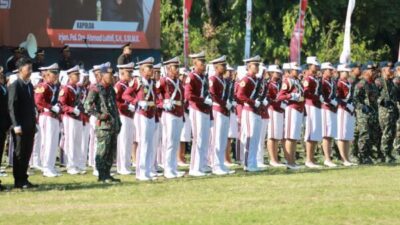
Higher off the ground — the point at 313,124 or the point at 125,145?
the point at 313,124

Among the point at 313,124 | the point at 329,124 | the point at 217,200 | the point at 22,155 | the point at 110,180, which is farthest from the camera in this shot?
the point at 329,124

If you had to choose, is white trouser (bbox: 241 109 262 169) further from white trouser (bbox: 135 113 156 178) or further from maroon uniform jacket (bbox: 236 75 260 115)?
white trouser (bbox: 135 113 156 178)

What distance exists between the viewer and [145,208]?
1556 centimetres

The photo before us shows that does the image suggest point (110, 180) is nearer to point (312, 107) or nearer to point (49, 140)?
point (49, 140)

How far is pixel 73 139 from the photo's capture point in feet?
74.9

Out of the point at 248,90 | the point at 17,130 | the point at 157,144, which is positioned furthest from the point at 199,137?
the point at 17,130

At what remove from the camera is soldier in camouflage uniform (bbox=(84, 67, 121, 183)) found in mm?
19344

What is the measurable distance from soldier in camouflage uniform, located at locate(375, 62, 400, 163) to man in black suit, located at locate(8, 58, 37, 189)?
896 cm

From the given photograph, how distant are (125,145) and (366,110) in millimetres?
5381

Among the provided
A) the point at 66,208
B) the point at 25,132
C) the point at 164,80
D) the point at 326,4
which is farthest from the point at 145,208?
the point at 326,4

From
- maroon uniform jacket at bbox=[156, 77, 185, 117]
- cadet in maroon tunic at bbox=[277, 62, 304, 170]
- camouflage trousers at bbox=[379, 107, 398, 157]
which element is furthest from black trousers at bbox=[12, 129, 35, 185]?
camouflage trousers at bbox=[379, 107, 398, 157]

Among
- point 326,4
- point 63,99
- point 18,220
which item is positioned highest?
point 326,4

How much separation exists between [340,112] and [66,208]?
31.0 ft

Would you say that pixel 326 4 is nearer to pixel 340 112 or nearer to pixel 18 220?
pixel 340 112
